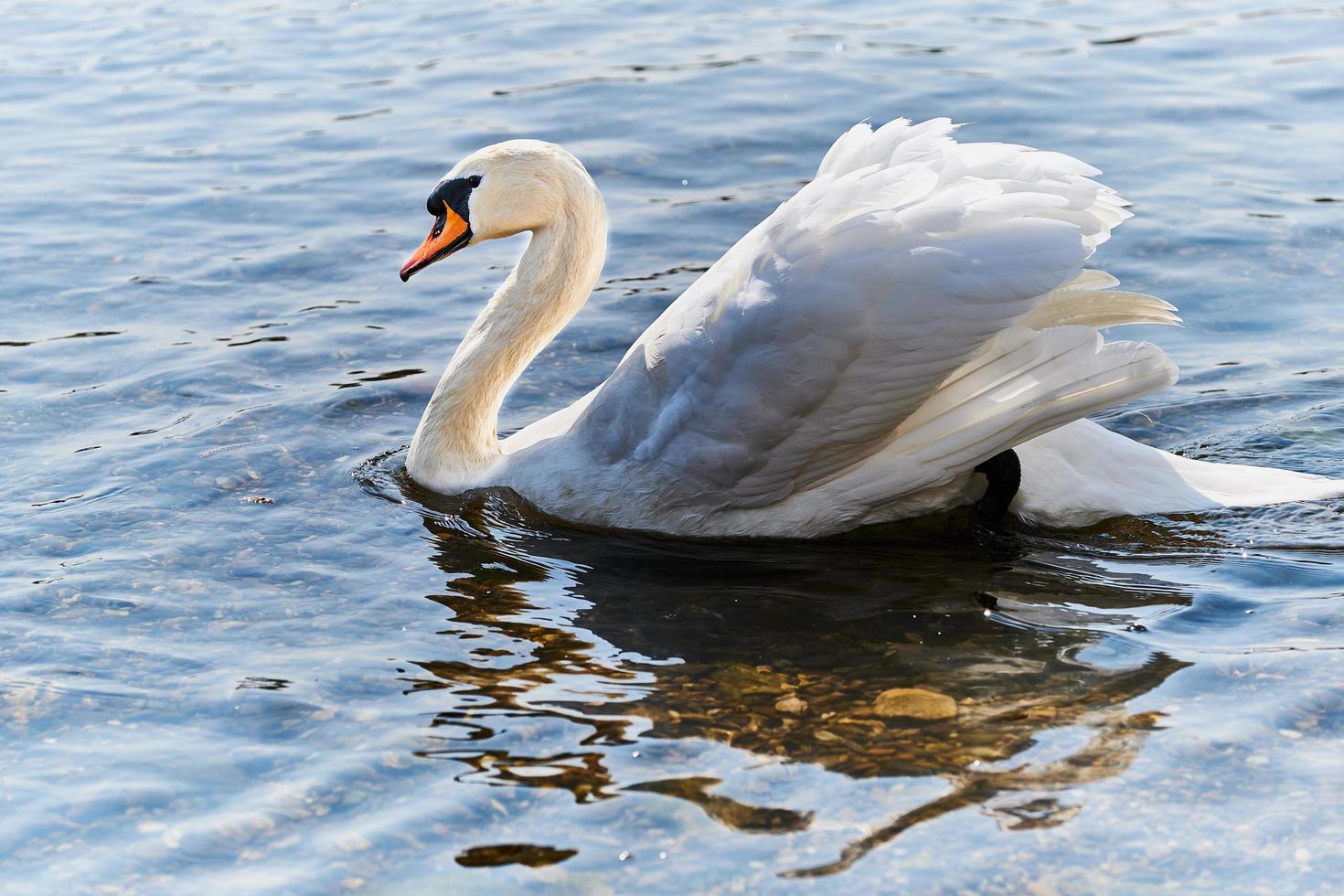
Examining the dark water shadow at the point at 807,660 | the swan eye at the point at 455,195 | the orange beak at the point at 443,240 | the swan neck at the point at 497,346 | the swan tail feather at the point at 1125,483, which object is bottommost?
the dark water shadow at the point at 807,660

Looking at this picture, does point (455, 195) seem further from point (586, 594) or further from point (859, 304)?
point (859, 304)

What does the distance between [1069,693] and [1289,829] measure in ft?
2.83

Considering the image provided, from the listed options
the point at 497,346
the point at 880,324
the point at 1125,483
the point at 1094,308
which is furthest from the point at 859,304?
the point at 497,346

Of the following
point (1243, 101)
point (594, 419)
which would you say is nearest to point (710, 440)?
point (594, 419)

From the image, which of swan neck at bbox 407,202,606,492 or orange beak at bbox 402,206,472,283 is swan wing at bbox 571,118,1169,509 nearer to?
swan neck at bbox 407,202,606,492

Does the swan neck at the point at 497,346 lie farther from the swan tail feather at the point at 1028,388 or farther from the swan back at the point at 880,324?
the swan tail feather at the point at 1028,388

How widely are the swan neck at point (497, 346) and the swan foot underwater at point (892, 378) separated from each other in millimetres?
225

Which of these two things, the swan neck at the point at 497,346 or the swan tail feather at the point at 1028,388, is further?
the swan neck at the point at 497,346

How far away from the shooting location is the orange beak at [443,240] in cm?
690

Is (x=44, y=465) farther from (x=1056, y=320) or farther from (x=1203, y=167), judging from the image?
(x=1203, y=167)

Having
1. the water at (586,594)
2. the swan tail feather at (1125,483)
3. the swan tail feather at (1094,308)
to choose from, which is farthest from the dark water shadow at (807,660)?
the swan tail feather at (1094,308)

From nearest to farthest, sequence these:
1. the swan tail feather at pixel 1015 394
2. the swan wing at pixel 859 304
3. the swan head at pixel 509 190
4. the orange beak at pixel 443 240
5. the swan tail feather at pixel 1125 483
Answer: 1. the swan wing at pixel 859 304
2. the swan tail feather at pixel 1015 394
3. the swan tail feather at pixel 1125 483
4. the swan head at pixel 509 190
5. the orange beak at pixel 443 240

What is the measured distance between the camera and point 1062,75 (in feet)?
39.9

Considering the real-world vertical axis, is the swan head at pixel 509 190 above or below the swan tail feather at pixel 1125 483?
above
